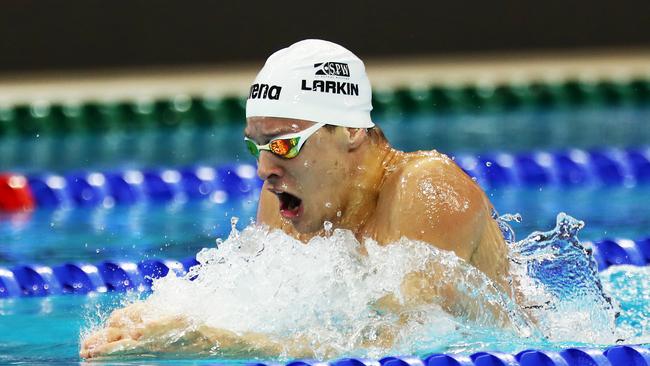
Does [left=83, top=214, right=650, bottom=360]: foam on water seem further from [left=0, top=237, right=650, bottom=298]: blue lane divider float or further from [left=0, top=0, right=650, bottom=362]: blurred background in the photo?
[left=0, top=237, right=650, bottom=298]: blue lane divider float

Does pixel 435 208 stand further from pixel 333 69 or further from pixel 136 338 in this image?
pixel 136 338

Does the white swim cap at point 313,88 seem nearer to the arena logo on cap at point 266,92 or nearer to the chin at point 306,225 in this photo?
the arena logo on cap at point 266,92

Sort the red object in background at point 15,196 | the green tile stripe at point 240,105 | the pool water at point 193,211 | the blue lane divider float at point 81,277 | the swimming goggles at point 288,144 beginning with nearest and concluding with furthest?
the swimming goggles at point 288,144 → the pool water at point 193,211 → the blue lane divider float at point 81,277 → the red object in background at point 15,196 → the green tile stripe at point 240,105

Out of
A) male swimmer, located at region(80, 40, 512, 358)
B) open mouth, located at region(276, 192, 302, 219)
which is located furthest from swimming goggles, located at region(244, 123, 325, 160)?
open mouth, located at region(276, 192, 302, 219)

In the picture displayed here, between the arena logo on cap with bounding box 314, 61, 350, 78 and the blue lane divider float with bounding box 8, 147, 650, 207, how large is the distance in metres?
3.14

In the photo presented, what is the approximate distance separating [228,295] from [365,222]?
0.38 metres

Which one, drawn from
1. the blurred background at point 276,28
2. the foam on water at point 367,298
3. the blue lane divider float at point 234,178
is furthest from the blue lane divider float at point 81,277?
the blurred background at point 276,28

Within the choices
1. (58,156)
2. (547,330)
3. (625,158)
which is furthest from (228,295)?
(58,156)

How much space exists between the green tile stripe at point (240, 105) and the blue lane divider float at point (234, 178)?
2.07 meters

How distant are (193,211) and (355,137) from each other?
2.98m

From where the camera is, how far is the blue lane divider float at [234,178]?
602cm

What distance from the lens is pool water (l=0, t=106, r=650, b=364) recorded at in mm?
3674

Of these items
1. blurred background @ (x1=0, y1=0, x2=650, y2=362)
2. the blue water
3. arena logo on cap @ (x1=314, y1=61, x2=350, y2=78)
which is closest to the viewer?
arena logo on cap @ (x1=314, y1=61, x2=350, y2=78)

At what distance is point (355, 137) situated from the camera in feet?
9.44
